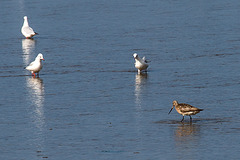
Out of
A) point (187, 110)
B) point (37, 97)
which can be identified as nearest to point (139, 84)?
point (37, 97)

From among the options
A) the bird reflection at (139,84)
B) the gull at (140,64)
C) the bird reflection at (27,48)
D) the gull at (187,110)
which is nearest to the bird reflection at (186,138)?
the gull at (187,110)

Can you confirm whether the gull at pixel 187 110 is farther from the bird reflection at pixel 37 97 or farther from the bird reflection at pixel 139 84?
the bird reflection at pixel 37 97

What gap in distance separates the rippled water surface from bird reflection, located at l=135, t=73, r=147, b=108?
3 cm

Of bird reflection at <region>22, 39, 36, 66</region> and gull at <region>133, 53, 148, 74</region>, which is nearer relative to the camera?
gull at <region>133, 53, 148, 74</region>

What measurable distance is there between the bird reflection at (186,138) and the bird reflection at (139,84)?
309cm

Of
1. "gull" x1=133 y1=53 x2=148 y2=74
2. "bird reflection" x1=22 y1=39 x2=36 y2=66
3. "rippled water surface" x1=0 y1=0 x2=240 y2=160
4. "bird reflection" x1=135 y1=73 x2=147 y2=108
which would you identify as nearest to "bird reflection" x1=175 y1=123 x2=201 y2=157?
"rippled water surface" x1=0 y1=0 x2=240 y2=160

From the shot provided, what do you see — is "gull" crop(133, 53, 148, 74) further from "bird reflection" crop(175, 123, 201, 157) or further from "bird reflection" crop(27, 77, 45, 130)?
"bird reflection" crop(175, 123, 201, 157)

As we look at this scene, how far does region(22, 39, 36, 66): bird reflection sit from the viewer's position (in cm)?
2945

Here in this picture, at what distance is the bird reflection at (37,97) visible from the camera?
18.6 metres

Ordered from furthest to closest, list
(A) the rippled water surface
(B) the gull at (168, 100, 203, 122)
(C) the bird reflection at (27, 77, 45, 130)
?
(C) the bird reflection at (27, 77, 45, 130) < (B) the gull at (168, 100, 203, 122) < (A) the rippled water surface

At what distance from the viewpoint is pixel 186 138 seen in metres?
16.3

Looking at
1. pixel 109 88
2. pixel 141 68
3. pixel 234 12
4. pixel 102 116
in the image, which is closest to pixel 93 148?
pixel 102 116

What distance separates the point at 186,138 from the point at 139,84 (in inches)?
292

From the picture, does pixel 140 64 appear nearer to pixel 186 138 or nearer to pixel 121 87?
pixel 121 87
